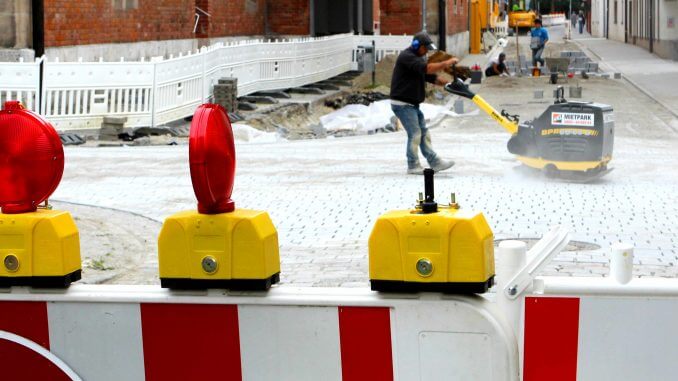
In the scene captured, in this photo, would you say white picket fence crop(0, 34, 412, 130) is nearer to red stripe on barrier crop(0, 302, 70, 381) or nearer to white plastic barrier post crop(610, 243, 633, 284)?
red stripe on barrier crop(0, 302, 70, 381)

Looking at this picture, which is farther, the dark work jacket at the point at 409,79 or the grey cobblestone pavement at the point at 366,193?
the dark work jacket at the point at 409,79

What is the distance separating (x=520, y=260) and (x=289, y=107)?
2349cm

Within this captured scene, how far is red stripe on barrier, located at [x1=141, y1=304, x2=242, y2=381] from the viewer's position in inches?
131

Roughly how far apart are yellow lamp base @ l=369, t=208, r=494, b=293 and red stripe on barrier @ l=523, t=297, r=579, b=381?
0.50ft

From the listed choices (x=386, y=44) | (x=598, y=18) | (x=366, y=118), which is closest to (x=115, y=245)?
(x=366, y=118)

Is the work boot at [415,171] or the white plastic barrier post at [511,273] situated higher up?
the white plastic barrier post at [511,273]

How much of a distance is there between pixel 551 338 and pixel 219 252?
0.93 metres

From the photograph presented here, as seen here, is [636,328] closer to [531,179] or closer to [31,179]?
[31,179]

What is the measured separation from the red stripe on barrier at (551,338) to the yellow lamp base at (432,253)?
6.0 inches

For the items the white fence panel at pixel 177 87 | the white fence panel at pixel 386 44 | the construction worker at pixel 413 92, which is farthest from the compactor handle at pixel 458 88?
the white fence panel at pixel 386 44

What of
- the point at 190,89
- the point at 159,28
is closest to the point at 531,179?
the point at 190,89

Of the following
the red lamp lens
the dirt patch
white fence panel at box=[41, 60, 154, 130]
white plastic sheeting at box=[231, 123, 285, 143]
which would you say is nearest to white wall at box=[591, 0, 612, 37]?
white plastic sheeting at box=[231, 123, 285, 143]

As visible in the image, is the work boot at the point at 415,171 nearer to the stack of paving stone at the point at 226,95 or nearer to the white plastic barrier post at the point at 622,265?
the stack of paving stone at the point at 226,95

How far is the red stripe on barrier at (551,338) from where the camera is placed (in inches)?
123
